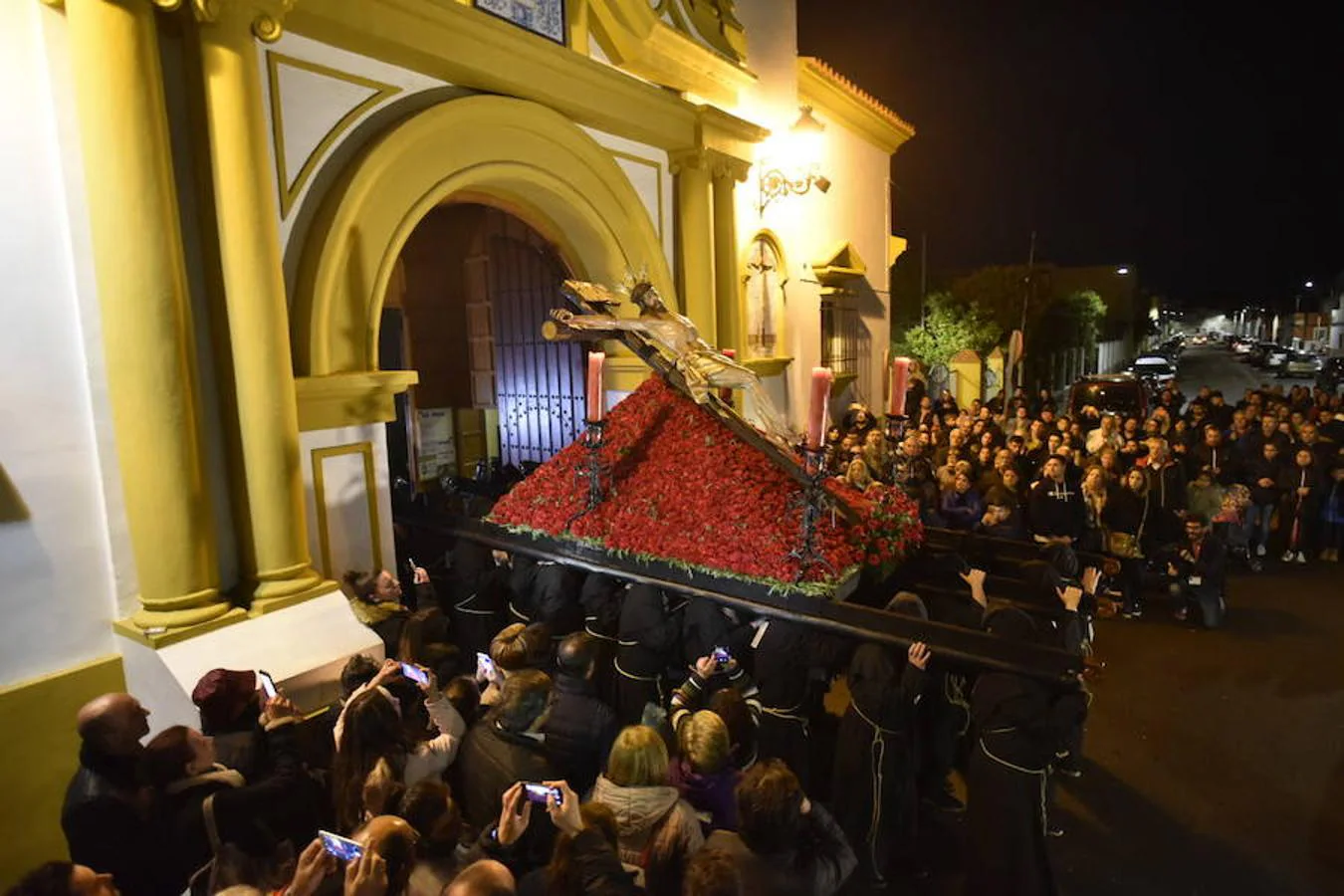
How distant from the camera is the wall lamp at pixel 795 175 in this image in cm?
1059

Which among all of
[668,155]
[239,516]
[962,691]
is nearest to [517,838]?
[962,691]

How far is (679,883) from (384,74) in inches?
235

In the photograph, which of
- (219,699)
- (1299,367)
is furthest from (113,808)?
(1299,367)

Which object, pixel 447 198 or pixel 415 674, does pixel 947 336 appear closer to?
pixel 447 198

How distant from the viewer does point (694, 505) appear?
5164mm

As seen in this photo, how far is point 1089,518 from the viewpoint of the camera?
7492 millimetres

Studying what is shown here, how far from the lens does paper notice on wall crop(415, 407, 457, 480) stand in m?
11.1

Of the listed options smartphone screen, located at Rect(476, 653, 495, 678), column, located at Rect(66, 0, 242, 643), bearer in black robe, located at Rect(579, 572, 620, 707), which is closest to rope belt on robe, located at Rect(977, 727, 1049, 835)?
bearer in black robe, located at Rect(579, 572, 620, 707)

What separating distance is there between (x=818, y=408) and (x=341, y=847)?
310cm

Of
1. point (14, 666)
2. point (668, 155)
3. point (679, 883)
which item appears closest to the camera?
point (679, 883)

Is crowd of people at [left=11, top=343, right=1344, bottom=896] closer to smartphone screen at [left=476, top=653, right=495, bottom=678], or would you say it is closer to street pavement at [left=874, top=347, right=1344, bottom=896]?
smartphone screen at [left=476, top=653, right=495, bottom=678]

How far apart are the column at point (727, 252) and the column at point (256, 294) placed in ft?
18.4

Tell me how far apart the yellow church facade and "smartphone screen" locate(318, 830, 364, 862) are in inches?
114

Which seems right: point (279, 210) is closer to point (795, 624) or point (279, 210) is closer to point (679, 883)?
point (795, 624)
